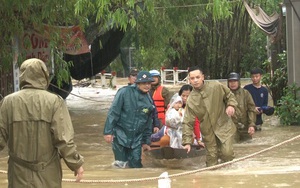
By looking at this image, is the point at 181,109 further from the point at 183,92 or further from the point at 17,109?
the point at 17,109

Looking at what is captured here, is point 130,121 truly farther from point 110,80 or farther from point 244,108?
point 110,80

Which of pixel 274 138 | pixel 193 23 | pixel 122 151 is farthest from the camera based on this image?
pixel 193 23

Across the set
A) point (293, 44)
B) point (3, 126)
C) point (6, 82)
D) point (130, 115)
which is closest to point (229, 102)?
point (130, 115)

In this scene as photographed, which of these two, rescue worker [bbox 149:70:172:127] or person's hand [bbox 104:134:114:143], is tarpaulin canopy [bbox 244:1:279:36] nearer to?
rescue worker [bbox 149:70:172:127]

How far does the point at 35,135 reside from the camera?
5676mm

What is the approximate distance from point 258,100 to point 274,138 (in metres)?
0.85

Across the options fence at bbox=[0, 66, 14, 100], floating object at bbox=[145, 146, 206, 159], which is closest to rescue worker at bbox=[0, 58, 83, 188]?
floating object at bbox=[145, 146, 206, 159]

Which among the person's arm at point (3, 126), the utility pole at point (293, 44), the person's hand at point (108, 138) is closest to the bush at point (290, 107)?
the utility pole at point (293, 44)

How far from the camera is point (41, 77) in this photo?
5820 millimetres

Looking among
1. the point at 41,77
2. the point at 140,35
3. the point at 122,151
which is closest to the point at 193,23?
the point at 140,35

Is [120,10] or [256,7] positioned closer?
[120,10]

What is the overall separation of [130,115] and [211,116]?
128cm

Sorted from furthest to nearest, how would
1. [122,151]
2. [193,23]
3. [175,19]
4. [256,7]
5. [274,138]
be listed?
[256,7] → [193,23] → [175,19] → [274,138] → [122,151]

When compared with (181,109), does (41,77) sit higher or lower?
higher
